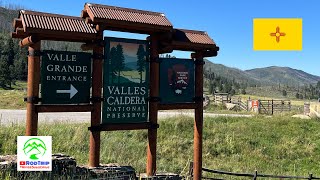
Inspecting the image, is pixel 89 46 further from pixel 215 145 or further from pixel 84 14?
pixel 215 145

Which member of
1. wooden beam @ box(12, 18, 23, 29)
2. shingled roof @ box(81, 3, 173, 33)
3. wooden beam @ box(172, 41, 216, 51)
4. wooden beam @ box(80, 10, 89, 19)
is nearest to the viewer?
wooden beam @ box(12, 18, 23, 29)

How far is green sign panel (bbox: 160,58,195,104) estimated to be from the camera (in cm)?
727

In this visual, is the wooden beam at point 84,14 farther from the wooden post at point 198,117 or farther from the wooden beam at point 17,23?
the wooden post at point 198,117

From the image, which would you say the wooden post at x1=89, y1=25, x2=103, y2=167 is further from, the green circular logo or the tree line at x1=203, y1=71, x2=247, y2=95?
the tree line at x1=203, y1=71, x2=247, y2=95

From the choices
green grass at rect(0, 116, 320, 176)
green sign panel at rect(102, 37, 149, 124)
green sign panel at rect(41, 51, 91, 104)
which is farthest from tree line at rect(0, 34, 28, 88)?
green sign panel at rect(41, 51, 91, 104)

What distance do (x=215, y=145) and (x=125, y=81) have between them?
9.13 meters

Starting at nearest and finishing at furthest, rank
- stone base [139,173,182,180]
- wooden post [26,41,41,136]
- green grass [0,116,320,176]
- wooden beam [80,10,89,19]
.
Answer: wooden post [26,41,41,136]
wooden beam [80,10,89,19]
stone base [139,173,182,180]
green grass [0,116,320,176]

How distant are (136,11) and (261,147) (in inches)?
408

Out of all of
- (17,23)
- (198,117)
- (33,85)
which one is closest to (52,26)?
(17,23)

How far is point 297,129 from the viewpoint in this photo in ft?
59.6

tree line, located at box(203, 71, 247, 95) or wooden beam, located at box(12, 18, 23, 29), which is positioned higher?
tree line, located at box(203, 71, 247, 95)

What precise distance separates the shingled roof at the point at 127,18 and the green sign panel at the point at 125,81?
0.27 m

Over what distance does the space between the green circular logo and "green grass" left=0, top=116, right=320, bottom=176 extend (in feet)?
12.9

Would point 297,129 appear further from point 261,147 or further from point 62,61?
point 62,61
